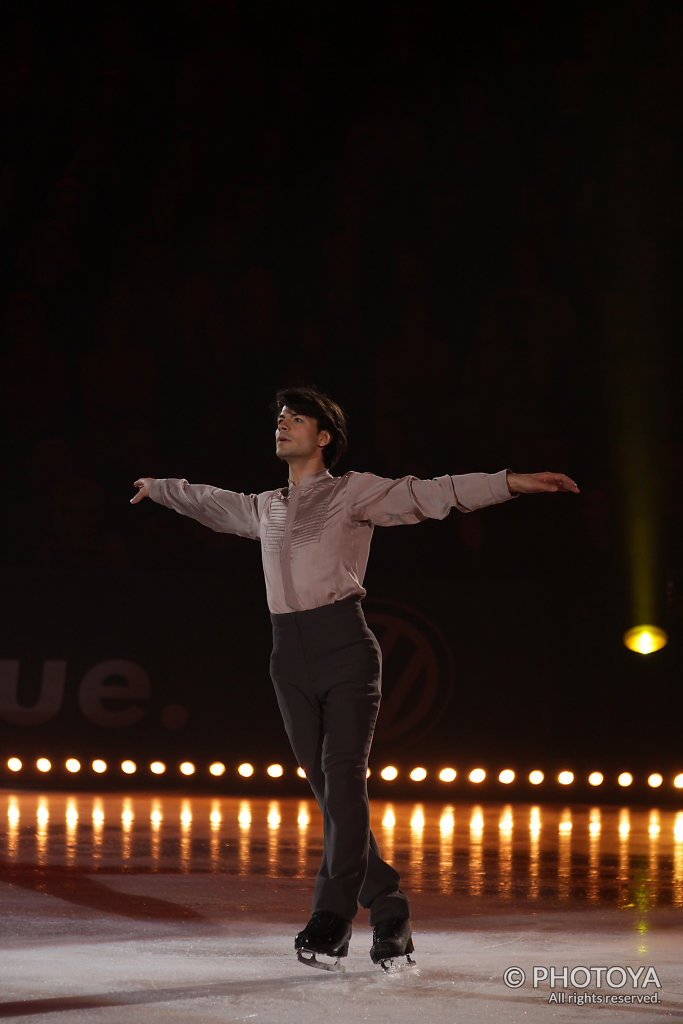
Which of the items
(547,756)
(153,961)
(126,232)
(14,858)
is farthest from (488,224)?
(153,961)

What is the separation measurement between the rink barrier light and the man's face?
3896 millimetres

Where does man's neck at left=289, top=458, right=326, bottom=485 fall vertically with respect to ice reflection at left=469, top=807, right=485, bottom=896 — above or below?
above

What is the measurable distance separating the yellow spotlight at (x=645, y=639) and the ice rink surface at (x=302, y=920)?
118cm

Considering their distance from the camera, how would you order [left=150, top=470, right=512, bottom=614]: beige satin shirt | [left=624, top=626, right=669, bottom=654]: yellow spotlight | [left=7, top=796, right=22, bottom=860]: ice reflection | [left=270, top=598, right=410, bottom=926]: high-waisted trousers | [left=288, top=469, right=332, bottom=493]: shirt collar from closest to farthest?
[left=270, top=598, right=410, bottom=926]: high-waisted trousers, [left=150, top=470, right=512, bottom=614]: beige satin shirt, [left=288, top=469, right=332, bottom=493]: shirt collar, [left=7, top=796, right=22, bottom=860]: ice reflection, [left=624, top=626, right=669, bottom=654]: yellow spotlight

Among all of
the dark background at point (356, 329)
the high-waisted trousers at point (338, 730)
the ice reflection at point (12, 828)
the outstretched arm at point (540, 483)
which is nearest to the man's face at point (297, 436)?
the high-waisted trousers at point (338, 730)

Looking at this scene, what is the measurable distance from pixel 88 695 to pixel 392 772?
1629 mm

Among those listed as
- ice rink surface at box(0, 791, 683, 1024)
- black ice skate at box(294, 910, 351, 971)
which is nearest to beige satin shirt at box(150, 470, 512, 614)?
black ice skate at box(294, 910, 351, 971)

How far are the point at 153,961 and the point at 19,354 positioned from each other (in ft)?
20.8

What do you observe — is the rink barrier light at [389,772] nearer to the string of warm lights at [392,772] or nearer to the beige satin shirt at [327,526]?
the string of warm lights at [392,772]

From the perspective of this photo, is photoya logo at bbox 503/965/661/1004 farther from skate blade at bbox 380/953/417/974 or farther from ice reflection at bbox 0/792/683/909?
ice reflection at bbox 0/792/683/909

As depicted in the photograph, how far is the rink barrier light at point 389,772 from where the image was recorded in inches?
266

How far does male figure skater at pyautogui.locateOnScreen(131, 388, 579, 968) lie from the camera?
2814 mm

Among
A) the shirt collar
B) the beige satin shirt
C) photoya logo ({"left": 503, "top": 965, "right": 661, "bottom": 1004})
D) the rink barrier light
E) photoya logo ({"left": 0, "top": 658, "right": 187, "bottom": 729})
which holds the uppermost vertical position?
the shirt collar

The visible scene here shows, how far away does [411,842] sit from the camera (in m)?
5.02
